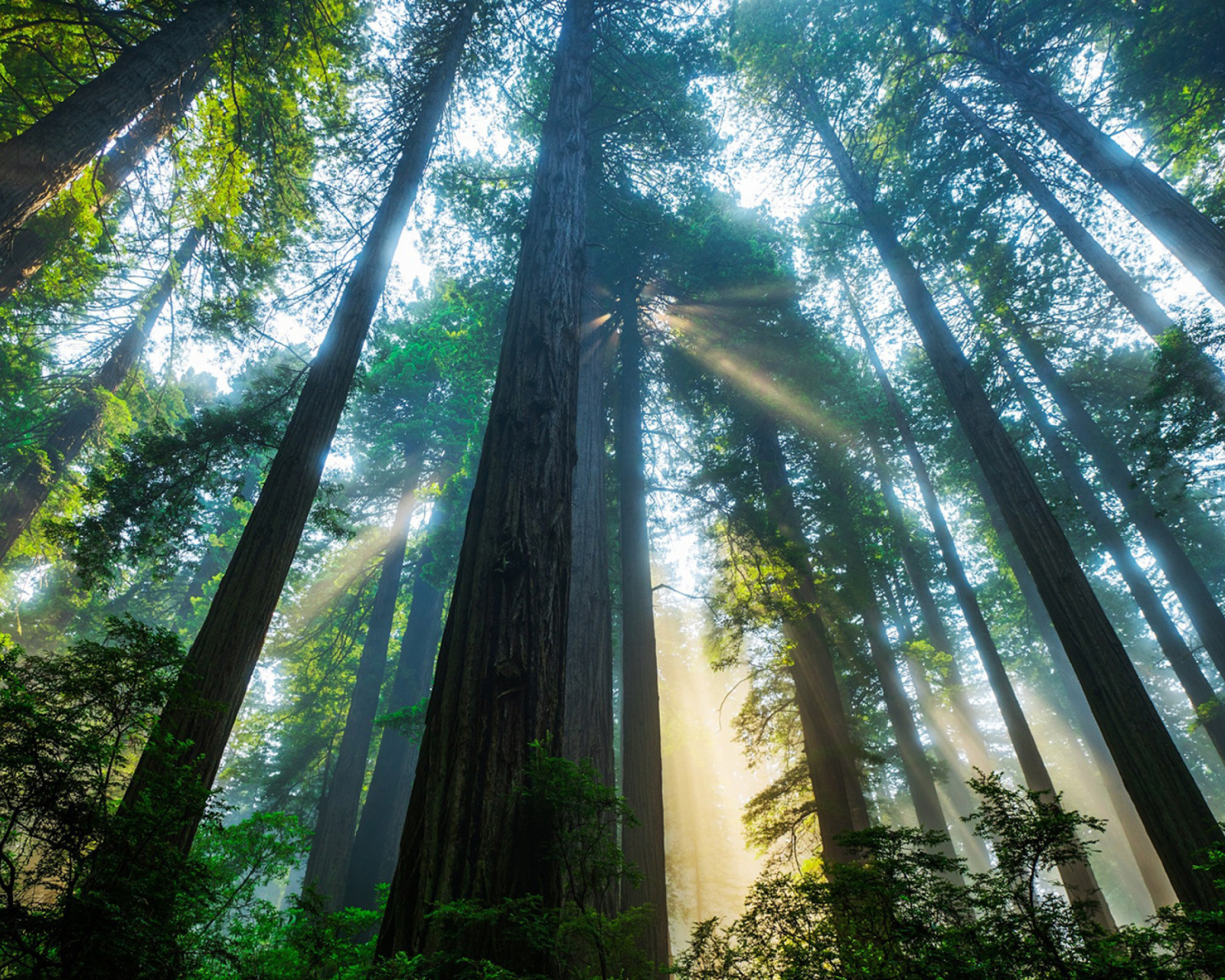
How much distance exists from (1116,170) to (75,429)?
802 inches

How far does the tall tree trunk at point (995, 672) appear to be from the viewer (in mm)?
8383

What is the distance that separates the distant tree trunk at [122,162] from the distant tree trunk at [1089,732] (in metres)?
18.2

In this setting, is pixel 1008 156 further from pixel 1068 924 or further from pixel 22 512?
pixel 22 512

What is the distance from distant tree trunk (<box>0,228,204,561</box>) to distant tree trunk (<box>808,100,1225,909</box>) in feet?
44.6

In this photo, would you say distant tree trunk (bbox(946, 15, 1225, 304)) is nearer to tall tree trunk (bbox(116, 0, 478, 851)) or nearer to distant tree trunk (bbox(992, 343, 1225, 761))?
distant tree trunk (bbox(992, 343, 1225, 761))

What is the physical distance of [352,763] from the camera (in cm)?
1270

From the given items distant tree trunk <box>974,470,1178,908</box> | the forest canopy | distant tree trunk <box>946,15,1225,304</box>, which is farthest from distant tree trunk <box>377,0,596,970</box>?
distant tree trunk <box>974,470,1178,908</box>

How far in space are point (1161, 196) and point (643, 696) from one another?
952 cm


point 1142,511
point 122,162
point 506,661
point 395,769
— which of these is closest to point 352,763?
point 395,769

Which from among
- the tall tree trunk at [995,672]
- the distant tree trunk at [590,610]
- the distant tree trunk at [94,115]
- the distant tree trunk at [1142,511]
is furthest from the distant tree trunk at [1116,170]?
the distant tree trunk at [94,115]

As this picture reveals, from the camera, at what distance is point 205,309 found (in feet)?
23.4

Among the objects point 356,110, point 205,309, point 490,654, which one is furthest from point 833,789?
point 356,110

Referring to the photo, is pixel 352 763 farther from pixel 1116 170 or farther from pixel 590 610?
pixel 1116 170

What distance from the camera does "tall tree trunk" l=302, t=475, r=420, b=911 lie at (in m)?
11.6
